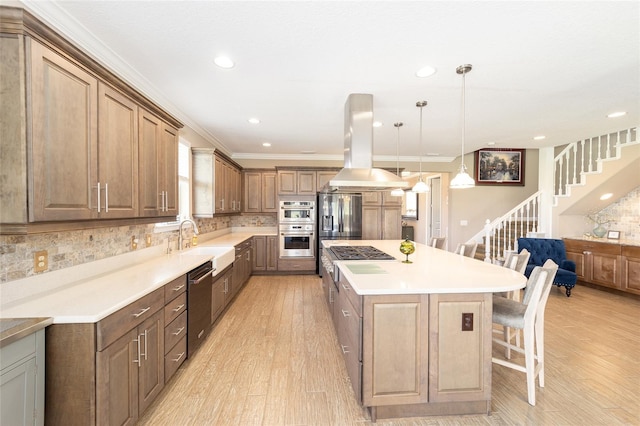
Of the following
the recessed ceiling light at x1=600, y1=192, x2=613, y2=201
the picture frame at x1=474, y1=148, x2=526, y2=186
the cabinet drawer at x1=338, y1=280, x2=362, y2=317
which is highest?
the picture frame at x1=474, y1=148, x2=526, y2=186

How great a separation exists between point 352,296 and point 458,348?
795 mm

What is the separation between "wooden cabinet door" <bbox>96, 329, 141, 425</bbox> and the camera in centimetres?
142

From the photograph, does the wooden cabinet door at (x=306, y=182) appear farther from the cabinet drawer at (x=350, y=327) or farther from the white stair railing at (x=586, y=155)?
the white stair railing at (x=586, y=155)

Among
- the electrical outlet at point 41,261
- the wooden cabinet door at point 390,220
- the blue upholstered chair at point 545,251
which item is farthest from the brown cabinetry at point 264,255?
the blue upholstered chair at point 545,251

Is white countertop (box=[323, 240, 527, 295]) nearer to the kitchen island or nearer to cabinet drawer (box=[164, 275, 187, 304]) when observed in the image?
the kitchen island

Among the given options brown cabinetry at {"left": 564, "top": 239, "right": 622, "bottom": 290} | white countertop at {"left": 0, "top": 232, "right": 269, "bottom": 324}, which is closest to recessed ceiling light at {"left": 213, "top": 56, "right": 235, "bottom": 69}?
white countertop at {"left": 0, "top": 232, "right": 269, "bottom": 324}

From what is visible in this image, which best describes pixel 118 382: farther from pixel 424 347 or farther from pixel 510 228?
pixel 510 228

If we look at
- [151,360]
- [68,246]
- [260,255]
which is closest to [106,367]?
[151,360]

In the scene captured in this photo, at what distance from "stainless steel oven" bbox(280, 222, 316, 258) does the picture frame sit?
405cm

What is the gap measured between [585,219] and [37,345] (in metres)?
7.72

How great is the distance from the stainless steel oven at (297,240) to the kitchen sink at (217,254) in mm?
1896

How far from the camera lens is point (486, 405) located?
6.35 ft

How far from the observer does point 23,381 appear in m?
1.22

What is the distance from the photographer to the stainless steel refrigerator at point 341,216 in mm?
5531
